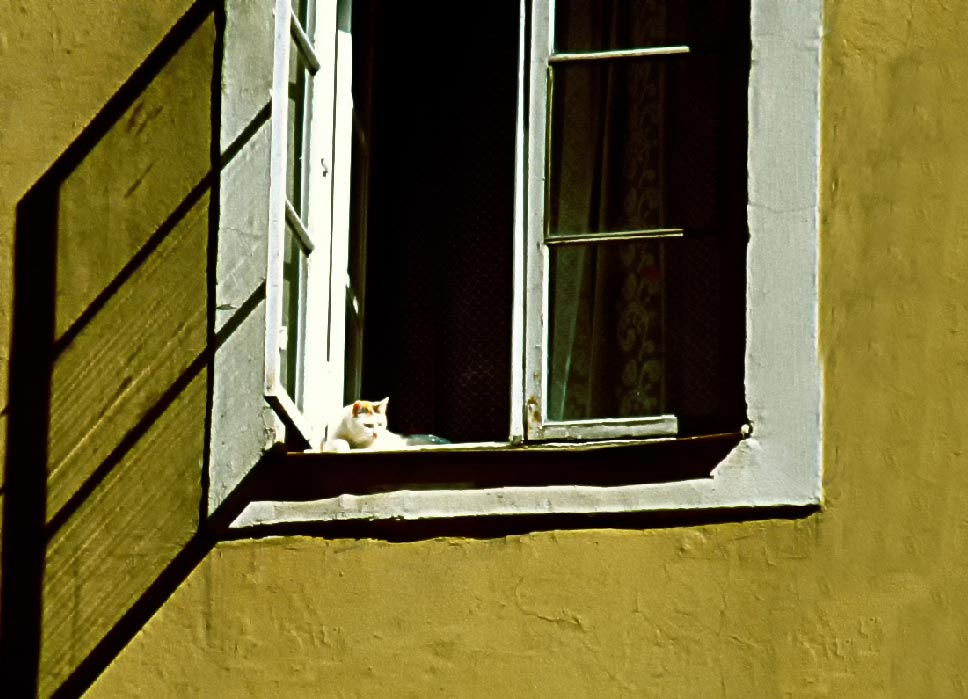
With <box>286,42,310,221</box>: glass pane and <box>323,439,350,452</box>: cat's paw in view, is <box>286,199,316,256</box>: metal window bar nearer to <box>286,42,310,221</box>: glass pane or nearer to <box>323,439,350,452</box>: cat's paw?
<box>286,42,310,221</box>: glass pane

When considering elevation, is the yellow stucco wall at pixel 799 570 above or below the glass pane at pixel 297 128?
below

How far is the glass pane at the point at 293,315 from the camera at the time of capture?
17.9ft

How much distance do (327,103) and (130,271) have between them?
69 cm

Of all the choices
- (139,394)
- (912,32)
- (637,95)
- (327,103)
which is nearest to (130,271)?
(139,394)

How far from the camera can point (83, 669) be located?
17.3 feet

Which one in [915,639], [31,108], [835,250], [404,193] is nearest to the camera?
[915,639]

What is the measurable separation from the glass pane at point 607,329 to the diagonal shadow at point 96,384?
2.33 ft

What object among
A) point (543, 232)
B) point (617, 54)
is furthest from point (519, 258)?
point (617, 54)

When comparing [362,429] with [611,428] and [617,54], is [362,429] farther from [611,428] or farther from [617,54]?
[617,54]

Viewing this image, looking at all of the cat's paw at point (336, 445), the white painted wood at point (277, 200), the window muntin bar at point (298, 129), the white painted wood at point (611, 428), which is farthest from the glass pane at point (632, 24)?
the cat's paw at point (336, 445)

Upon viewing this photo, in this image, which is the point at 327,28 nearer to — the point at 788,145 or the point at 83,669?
the point at 788,145

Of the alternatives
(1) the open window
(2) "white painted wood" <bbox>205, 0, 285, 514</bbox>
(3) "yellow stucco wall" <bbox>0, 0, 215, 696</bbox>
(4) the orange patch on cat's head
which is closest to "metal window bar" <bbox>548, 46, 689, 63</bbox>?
(1) the open window

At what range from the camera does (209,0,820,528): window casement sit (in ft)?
17.1

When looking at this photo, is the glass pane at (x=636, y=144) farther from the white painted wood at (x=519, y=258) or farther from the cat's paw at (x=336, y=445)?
the cat's paw at (x=336, y=445)
